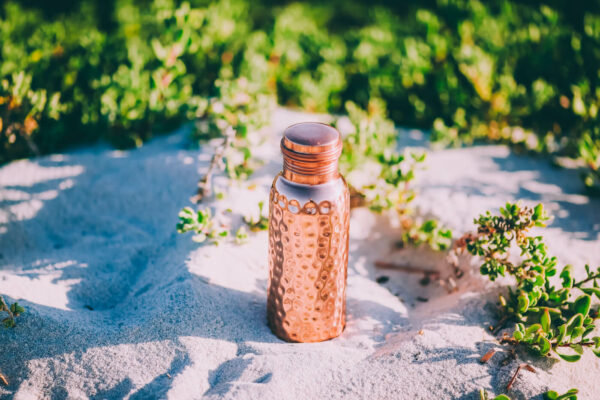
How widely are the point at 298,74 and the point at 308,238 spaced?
2.48m

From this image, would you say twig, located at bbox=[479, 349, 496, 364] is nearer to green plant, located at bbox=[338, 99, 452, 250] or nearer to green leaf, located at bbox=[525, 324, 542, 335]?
green leaf, located at bbox=[525, 324, 542, 335]

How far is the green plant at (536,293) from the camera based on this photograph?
198 centimetres

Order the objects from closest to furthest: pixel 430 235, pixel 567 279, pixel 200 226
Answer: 1. pixel 567 279
2. pixel 200 226
3. pixel 430 235

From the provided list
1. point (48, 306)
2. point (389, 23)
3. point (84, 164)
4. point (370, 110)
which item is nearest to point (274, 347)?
point (48, 306)

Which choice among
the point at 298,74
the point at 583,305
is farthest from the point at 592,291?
the point at 298,74

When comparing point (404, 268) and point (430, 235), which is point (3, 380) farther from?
point (430, 235)

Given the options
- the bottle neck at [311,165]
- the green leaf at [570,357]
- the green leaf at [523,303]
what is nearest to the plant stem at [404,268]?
the green leaf at [523,303]

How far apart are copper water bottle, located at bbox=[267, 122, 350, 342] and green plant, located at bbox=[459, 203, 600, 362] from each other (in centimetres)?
76

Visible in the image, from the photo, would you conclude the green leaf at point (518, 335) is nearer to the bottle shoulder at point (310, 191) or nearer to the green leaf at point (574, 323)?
the green leaf at point (574, 323)

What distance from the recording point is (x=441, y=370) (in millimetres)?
1971

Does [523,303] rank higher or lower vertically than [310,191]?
lower

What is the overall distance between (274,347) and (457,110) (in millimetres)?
2535

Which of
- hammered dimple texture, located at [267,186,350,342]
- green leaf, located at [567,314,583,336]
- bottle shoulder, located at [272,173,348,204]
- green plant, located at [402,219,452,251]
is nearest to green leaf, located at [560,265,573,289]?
green leaf, located at [567,314,583,336]

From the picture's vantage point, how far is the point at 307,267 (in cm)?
199
